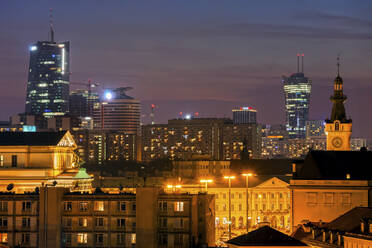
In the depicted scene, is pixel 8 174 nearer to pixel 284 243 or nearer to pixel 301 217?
pixel 301 217

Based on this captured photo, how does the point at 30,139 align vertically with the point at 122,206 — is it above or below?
above

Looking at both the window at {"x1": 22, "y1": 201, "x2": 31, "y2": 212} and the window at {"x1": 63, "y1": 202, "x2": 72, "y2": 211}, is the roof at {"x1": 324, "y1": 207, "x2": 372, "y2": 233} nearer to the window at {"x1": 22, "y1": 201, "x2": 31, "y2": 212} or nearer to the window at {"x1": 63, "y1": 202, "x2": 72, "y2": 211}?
the window at {"x1": 63, "y1": 202, "x2": 72, "y2": 211}

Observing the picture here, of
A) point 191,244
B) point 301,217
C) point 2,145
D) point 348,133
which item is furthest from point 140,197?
point 348,133

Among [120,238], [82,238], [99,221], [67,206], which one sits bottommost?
[82,238]

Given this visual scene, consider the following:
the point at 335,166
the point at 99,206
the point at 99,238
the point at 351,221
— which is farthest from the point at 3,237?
the point at 335,166

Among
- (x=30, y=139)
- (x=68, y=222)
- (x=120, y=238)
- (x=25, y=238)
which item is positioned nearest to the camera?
(x=120, y=238)

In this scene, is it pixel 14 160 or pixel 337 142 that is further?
pixel 337 142

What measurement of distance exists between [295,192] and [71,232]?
39.6 metres

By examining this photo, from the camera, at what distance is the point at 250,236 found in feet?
283

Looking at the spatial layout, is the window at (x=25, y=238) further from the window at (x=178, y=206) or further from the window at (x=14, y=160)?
the window at (x=14, y=160)

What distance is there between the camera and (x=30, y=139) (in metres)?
139

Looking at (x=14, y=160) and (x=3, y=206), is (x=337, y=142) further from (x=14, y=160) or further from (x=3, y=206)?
(x=3, y=206)

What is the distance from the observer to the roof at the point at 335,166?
13275 centimetres

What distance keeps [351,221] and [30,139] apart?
52774 mm
